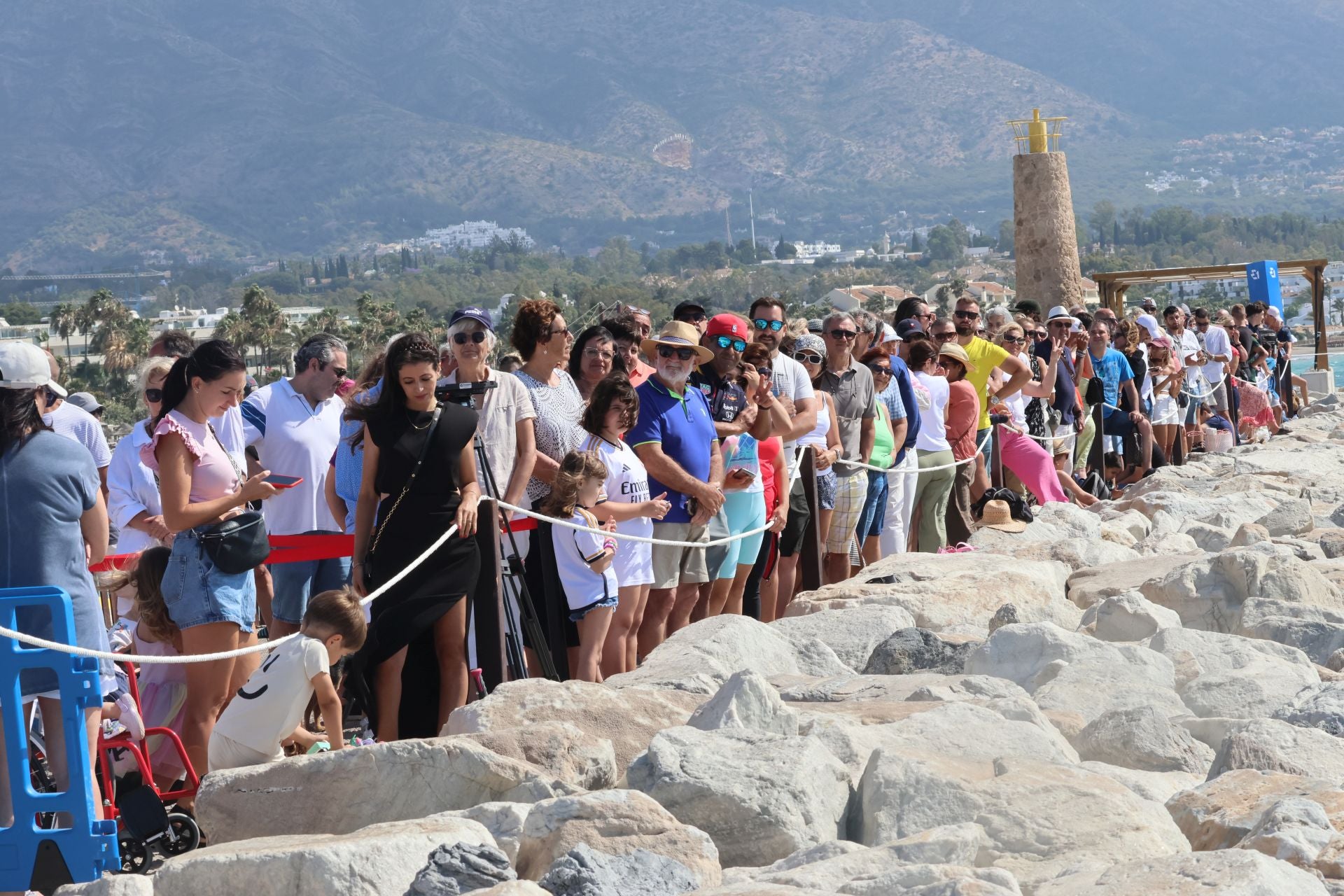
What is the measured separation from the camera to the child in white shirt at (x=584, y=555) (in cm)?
603

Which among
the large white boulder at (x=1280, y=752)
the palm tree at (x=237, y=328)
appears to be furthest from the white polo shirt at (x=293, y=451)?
the palm tree at (x=237, y=328)

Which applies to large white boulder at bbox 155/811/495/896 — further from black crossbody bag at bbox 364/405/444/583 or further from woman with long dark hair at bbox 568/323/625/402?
woman with long dark hair at bbox 568/323/625/402

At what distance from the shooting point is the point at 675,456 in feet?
21.8

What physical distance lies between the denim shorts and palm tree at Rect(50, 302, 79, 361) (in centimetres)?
8833

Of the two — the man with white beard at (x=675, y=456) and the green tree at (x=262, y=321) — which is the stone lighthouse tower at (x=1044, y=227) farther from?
the green tree at (x=262, y=321)

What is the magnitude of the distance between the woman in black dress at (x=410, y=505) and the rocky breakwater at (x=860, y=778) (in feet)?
2.36

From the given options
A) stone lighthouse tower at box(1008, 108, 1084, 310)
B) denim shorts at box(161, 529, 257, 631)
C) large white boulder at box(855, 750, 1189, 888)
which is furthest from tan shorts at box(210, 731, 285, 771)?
stone lighthouse tower at box(1008, 108, 1084, 310)

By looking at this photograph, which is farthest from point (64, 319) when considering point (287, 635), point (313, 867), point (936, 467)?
point (313, 867)

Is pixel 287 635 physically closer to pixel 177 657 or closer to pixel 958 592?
pixel 177 657

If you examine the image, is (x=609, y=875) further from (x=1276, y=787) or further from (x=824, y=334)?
(x=824, y=334)

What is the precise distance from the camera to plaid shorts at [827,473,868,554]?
8.39 m

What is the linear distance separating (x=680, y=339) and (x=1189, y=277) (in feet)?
64.1

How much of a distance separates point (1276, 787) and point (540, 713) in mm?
2106

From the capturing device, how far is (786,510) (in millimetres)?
7453
